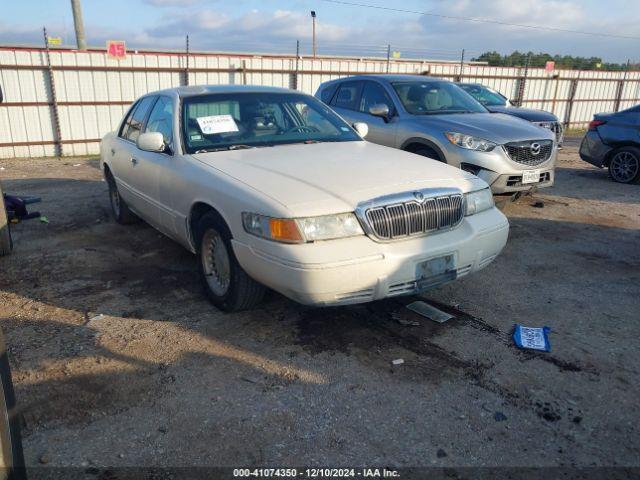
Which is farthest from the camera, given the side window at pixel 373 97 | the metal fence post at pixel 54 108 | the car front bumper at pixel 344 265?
the metal fence post at pixel 54 108

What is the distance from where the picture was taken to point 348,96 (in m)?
8.07

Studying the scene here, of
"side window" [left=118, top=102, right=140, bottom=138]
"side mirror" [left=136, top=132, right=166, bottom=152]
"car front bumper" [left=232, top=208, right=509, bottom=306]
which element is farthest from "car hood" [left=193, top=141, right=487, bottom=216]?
"side window" [left=118, top=102, right=140, bottom=138]

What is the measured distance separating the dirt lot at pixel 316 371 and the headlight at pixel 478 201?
797 mm

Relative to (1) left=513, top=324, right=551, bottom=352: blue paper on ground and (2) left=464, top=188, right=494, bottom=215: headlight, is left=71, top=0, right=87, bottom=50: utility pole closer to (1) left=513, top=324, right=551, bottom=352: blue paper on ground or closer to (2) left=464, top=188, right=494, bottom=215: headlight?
(2) left=464, top=188, right=494, bottom=215: headlight

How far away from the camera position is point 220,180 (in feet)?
12.1

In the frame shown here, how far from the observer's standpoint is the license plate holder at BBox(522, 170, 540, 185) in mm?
6570

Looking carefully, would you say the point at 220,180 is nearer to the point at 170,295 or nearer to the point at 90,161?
the point at 170,295

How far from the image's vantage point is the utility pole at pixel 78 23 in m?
16.6

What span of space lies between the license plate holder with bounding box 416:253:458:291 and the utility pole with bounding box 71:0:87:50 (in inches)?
671

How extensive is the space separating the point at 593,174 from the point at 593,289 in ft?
23.3

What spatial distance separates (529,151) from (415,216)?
3.93m

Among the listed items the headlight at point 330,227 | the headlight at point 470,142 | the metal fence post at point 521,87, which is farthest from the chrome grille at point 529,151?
the metal fence post at point 521,87

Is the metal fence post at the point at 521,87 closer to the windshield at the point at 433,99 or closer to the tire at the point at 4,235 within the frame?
the windshield at the point at 433,99

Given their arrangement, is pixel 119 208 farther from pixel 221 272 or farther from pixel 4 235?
pixel 221 272
